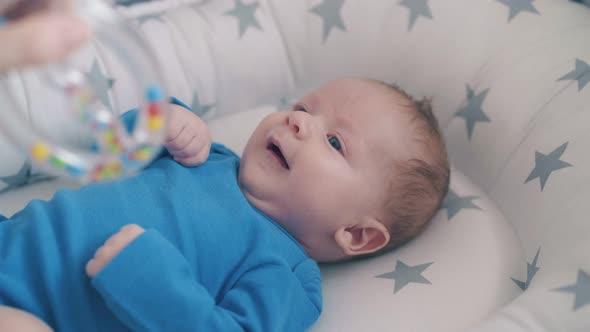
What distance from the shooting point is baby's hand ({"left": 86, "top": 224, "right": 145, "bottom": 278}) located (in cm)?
72

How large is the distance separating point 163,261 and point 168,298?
0.15 ft

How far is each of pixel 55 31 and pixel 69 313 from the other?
0.49 m

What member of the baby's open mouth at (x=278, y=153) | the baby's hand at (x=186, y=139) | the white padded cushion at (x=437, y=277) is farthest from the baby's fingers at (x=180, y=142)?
the white padded cushion at (x=437, y=277)

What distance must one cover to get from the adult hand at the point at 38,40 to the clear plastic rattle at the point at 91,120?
41mm

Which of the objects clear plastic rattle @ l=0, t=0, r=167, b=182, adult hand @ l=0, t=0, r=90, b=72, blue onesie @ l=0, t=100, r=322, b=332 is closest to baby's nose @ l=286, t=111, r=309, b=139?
blue onesie @ l=0, t=100, r=322, b=332

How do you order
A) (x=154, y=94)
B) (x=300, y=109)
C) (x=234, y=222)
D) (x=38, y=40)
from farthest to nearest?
(x=300, y=109) → (x=234, y=222) → (x=154, y=94) → (x=38, y=40)

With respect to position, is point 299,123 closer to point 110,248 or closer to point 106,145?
point 110,248

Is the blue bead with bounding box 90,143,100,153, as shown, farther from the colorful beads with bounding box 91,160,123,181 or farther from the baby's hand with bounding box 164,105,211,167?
the baby's hand with bounding box 164,105,211,167

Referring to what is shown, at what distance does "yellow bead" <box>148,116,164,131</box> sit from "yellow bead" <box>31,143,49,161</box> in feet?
0.25

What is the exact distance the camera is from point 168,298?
71cm

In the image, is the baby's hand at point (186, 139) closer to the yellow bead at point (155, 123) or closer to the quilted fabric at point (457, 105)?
the quilted fabric at point (457, 105)

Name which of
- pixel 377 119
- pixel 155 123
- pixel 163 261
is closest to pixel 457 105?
pixel 377 119

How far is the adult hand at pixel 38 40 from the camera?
36 centimetres

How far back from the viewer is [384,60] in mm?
1173
